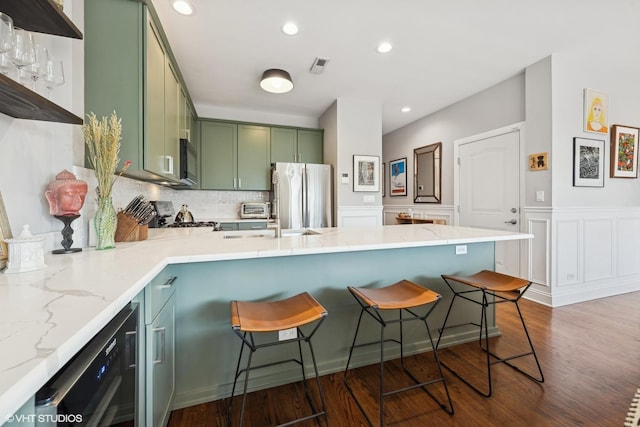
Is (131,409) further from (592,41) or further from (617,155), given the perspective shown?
(617,155)

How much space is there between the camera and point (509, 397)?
1540mm

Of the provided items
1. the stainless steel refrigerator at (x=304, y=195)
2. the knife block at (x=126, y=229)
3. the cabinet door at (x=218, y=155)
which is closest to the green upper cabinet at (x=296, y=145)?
the stainless steel refrigerator at (x=304, y=195)

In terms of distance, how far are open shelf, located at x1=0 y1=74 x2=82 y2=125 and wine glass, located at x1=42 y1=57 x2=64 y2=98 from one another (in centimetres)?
15

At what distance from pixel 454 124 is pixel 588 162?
5.37ft

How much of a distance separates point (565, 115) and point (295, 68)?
2976 millimetres

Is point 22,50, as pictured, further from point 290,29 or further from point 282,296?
point 290,29

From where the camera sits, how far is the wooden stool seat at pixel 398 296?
4.49 ft

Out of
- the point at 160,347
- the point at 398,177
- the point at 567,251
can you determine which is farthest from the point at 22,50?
the point at 398,177

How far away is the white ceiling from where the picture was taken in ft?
7.07

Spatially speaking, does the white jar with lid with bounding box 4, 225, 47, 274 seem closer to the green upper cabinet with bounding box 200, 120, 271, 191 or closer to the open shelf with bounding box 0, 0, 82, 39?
the open shelf with bounding box 0, 0, 82, 39

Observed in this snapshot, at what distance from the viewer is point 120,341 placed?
0.82 metres

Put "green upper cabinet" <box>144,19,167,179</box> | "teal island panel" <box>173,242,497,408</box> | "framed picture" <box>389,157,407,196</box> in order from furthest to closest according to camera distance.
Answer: "framed picture" <box>389,157,407,196</box>, "green upper cabinet" <box>144,19,167,179</box>, "teal island panel" <box>173,242,497,408</box>

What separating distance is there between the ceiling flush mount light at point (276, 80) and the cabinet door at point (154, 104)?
109cm
